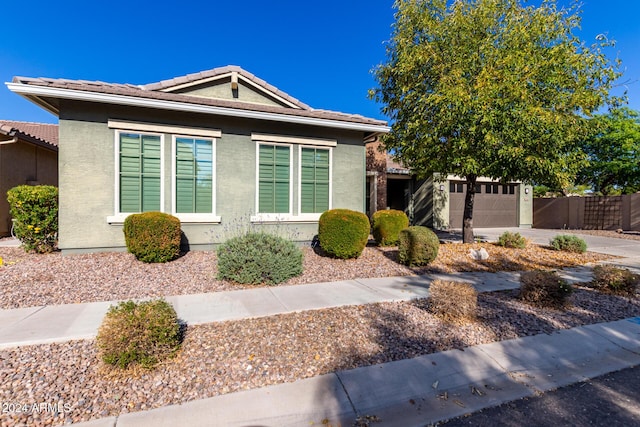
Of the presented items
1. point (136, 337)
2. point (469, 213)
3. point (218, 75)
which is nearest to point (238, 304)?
point (136, 337)

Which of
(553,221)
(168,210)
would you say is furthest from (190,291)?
(553,221)

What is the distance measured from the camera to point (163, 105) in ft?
24.4

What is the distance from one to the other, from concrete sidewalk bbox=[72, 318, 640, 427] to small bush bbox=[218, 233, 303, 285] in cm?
319

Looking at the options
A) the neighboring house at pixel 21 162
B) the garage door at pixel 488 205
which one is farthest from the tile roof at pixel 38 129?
the garage door at pixel 488 205

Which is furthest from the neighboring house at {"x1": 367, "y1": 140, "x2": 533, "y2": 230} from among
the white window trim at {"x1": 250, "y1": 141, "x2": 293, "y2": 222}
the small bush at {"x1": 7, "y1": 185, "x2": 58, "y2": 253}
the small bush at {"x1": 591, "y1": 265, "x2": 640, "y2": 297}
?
the small bush at {"x1": 7, "y1": 185, "x2": 58, "y2": 253}

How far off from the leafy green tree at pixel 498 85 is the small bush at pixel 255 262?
5.44m

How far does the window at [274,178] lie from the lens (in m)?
8.81

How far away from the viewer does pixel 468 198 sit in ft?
33.9

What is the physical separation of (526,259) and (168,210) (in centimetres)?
988

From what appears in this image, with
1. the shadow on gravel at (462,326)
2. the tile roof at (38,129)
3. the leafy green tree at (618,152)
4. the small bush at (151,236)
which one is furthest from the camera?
the leafy green tree at (618,152)

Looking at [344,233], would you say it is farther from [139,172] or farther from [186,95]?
[186,95]

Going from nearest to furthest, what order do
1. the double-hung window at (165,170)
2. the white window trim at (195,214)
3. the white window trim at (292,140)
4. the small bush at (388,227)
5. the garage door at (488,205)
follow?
the double-hung window at (165,170) → the white window trim at (195,214) → the white window trim at (292,140) → the small bush at (388,227) → the garage door at (488,205)

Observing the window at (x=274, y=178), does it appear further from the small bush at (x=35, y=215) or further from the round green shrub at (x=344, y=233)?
the small bush at (x=35, y=215)

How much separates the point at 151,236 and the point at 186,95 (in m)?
4.75
